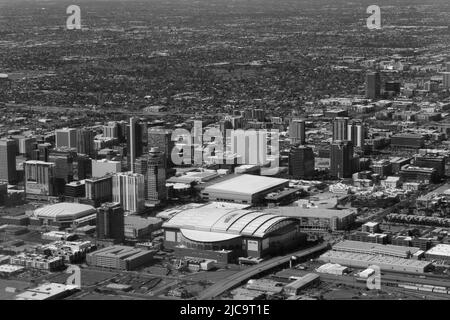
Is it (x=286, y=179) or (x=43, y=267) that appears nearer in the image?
(x=43, y=267)

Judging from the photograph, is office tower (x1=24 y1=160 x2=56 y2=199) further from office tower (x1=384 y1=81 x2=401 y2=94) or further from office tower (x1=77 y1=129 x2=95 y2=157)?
office tower (x1=384 y1=81 x2=401 y2=94)

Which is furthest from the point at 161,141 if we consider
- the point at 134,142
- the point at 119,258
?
the point at 119,258

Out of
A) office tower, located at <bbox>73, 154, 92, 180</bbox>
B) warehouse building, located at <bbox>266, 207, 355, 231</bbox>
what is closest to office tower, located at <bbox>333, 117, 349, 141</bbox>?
office tower, located at <bbox>73, 154, 92, 180</bbox>

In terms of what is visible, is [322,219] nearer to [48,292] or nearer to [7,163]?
[48,292]

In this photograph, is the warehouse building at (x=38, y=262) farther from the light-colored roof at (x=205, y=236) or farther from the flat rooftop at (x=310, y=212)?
the flat rooftop at (x=310, y=212)
